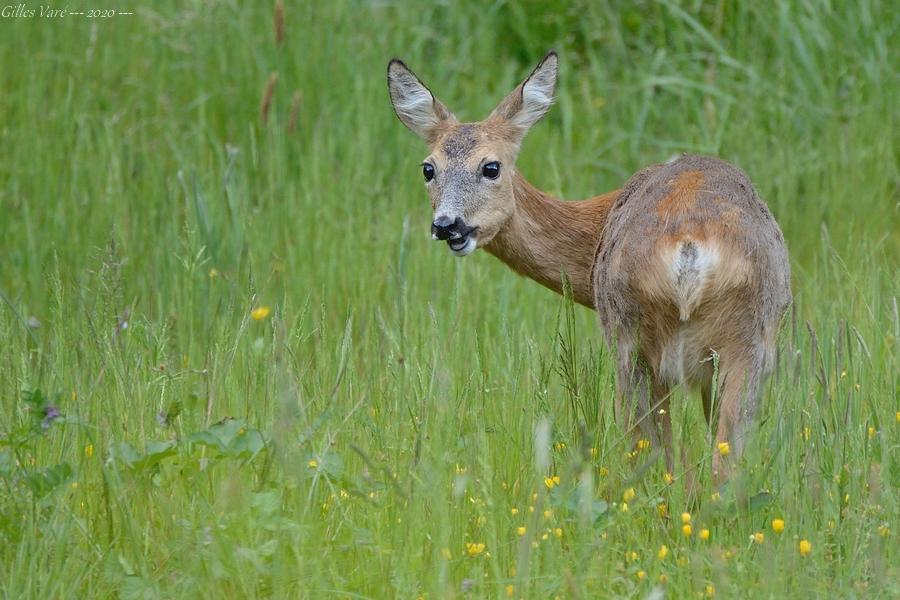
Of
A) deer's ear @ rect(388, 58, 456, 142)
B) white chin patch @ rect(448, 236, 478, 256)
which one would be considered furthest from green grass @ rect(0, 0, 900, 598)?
deer's ear @ rect(388, 58, 456, 142)

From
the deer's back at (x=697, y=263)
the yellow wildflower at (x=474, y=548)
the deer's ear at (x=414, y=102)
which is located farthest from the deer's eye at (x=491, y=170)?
the yellow wildflower at (x=474, y=548)

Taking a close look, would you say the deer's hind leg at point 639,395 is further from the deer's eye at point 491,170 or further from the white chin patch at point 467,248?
the deer's eye at point 491,170

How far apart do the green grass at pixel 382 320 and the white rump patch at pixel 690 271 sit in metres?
0.31

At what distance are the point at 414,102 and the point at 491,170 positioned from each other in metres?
0.67

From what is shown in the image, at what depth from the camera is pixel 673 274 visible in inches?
169

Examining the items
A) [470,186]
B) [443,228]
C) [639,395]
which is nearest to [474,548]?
[639,395]

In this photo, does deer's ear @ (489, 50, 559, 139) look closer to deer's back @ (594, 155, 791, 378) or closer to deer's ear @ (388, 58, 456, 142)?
deer's ear @ (388, 58, 456, 142)

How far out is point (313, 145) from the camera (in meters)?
7.38

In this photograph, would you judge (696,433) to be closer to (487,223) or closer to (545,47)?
(487,223)

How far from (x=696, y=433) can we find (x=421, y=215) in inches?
113

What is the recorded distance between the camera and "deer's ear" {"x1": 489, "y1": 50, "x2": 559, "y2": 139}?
19.7ft

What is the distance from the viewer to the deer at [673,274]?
4.31m

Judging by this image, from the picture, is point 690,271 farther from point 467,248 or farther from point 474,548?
point 467,248

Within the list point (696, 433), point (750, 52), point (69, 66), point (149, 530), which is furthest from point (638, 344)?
point (69, 66)
